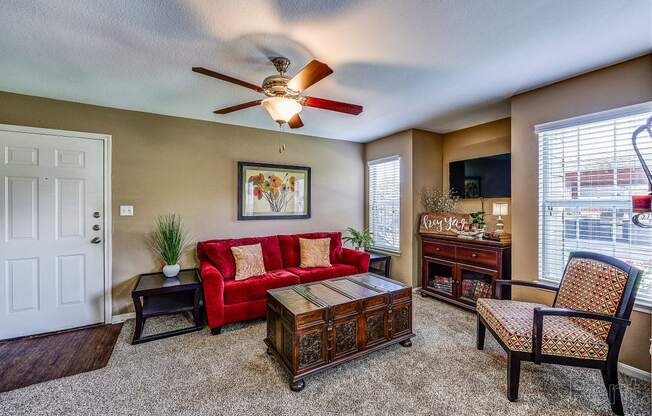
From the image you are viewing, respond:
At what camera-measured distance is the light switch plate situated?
10.5ft

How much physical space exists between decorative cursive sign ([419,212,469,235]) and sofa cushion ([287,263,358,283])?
48.8 inches

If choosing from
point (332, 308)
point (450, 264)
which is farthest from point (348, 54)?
point (450, 264)

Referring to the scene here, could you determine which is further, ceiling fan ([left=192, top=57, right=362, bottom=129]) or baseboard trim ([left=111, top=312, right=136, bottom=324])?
baseboard trim ([left=111, top=312, right=136, bottom=324])

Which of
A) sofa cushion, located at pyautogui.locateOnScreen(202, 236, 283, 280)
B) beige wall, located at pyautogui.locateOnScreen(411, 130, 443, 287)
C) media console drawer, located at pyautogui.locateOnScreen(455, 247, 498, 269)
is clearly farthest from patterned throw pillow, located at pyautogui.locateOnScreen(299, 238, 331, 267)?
media console drawer, located at pyautogui.locateOnScreen(455, 247, 498, 269)

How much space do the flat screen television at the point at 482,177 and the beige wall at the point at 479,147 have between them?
0.11 metres

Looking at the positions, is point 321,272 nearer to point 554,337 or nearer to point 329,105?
point 329,105

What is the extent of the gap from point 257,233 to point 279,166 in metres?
1.05

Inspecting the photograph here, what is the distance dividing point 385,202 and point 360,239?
2.49ft

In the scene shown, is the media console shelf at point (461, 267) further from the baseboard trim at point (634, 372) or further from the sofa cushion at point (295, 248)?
the sofa cushion at point (295, 248)

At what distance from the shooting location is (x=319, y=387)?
78.9 inches

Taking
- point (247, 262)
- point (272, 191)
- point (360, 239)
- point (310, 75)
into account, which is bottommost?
point (247, 262)

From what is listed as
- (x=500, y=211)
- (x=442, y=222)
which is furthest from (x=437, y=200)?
(x=500, y=211)

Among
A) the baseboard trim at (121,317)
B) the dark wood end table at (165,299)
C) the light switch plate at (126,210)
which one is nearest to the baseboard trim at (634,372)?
the dark wood end table at (165,299)

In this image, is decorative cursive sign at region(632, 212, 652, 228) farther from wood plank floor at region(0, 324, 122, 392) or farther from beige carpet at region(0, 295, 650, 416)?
wood plank floor at region(0, 324, 122, 392)
